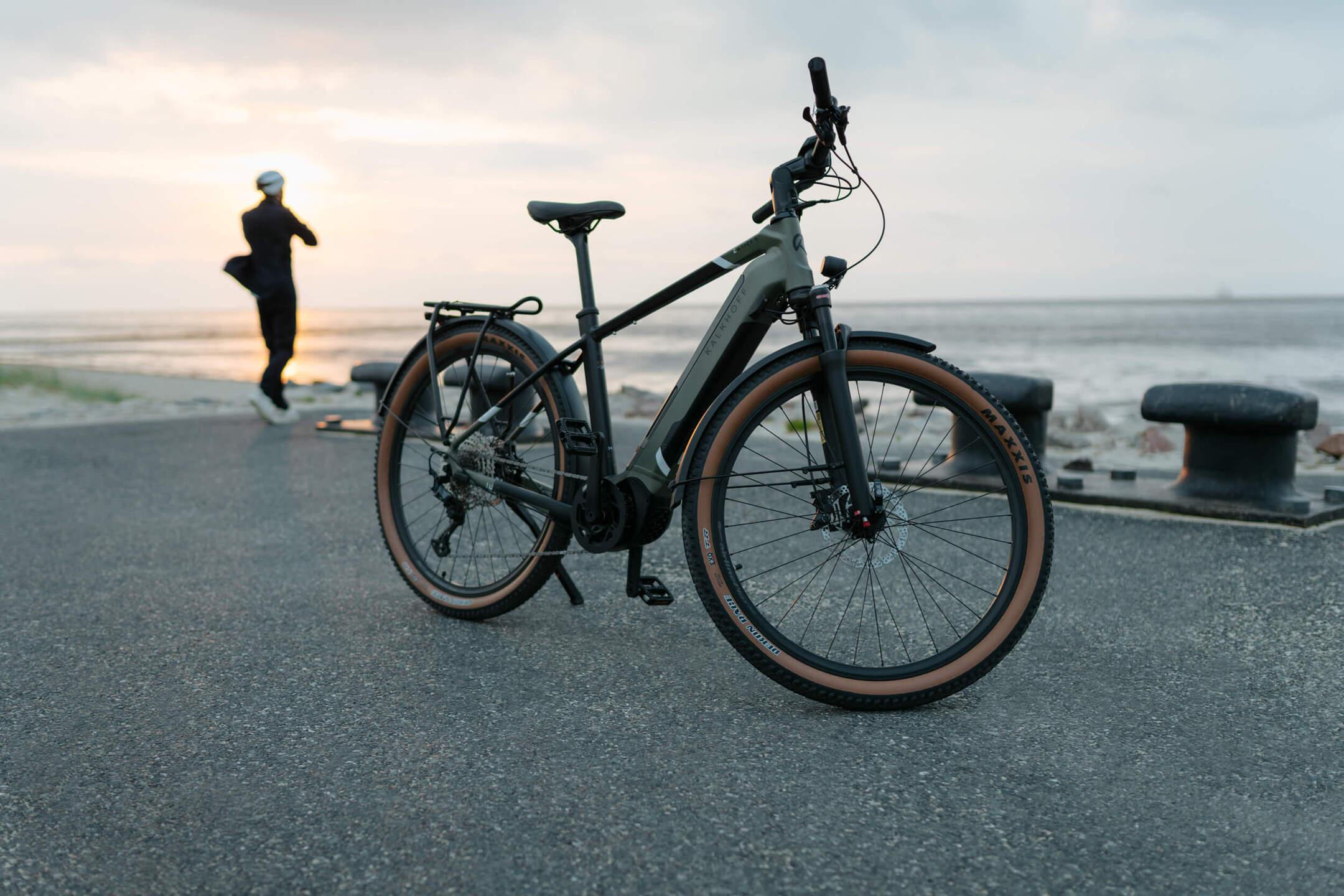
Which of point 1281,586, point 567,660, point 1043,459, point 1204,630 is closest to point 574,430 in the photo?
point 567,660

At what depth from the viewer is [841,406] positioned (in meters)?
2.60

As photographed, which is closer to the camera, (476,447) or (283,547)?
(476,447)

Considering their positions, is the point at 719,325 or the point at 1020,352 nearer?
the point at 719,325

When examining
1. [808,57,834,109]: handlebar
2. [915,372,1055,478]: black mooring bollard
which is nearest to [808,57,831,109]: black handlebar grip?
[808,57,834,109]: handlebar

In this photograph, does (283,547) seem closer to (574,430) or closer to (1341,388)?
(574,430)

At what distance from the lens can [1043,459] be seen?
6.95 m

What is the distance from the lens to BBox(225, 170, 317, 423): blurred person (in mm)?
9070

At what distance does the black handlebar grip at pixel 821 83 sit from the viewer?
2.63m

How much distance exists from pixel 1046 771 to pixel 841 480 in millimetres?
845

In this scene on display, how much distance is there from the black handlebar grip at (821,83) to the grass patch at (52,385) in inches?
440

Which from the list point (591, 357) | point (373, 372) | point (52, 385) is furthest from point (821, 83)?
point (52, 385)

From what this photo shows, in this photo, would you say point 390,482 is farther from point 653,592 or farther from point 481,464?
point 653,592

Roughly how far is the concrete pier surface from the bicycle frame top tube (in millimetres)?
629

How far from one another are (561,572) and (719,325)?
114cm
